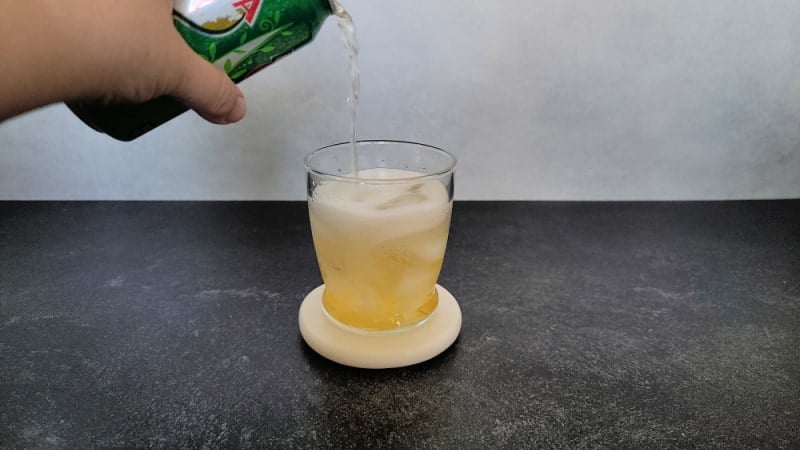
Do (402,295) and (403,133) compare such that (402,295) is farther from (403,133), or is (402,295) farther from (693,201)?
(693,201)

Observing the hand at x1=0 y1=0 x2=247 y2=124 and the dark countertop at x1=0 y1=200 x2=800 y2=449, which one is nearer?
the hand at x1=0 y1=0 x2=247 y2=124

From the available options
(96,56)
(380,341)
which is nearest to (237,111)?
(96,56)

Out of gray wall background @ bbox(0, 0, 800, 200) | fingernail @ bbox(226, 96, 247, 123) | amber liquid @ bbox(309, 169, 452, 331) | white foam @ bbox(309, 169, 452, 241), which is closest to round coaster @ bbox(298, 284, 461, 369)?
amber liquid @ bbox(309, 169, 452, 331)

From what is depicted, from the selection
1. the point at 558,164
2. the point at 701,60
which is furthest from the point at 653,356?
the point at 701,60

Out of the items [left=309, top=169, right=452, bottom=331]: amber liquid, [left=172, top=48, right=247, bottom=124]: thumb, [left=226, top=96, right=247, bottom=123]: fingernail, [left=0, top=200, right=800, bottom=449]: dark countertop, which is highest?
[left=172, top=48, right=247, bottom=124]: thumb

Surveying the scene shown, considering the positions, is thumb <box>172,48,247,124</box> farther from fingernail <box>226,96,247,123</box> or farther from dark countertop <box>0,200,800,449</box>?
dark countertop <box>0,200,800,449</box>

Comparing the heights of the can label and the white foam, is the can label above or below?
above
